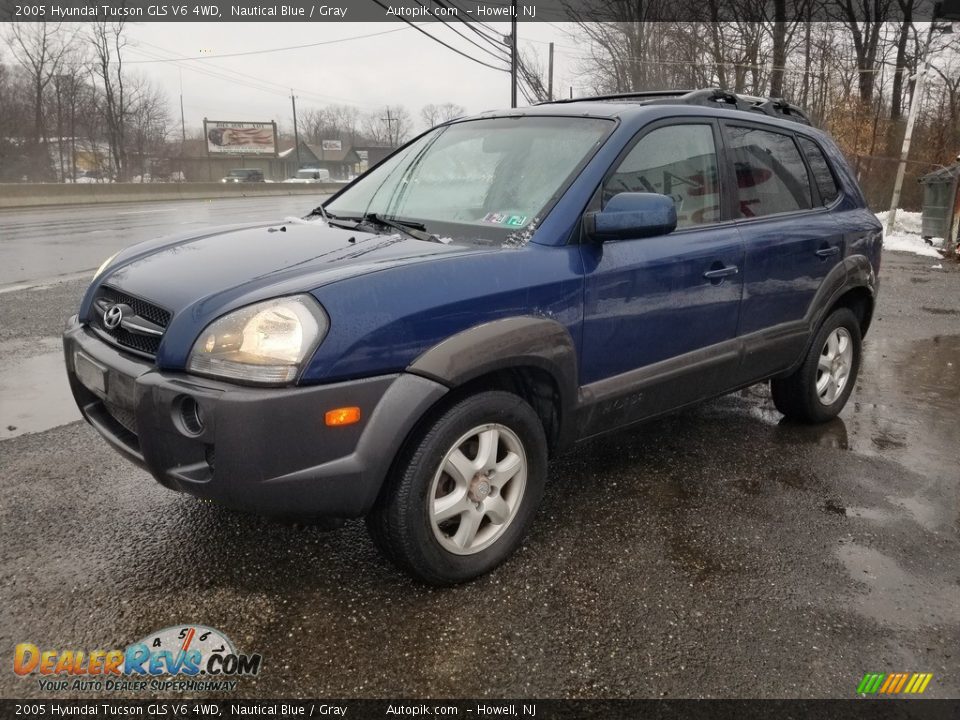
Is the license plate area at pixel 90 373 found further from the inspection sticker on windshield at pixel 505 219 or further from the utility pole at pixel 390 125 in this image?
the utility pole at pixel 390 125

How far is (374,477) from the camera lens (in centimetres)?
229

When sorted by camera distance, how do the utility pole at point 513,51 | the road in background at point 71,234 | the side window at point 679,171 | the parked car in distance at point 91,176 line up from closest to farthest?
the side window at point 679,171 < the road in background at point 71,234 < the utility pole at point 513,51 < the parked car in distance at point 91,176

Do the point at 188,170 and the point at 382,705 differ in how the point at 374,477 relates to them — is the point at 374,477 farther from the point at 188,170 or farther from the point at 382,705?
the point at 188,170

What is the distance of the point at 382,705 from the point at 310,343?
42.2 inches

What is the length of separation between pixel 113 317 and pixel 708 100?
297 centimetres

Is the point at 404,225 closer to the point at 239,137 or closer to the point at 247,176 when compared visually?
the point at 247,176

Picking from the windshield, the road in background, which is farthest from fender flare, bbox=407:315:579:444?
the road in background

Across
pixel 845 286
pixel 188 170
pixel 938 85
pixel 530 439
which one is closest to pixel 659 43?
pixel 938 85

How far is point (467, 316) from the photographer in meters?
2.48

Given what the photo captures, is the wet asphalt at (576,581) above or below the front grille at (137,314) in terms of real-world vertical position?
below

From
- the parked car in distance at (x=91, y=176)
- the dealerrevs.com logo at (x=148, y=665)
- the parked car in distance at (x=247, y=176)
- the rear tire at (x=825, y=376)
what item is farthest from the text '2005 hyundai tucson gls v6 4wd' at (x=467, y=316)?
the parked car in distance at (x=247, y=176)

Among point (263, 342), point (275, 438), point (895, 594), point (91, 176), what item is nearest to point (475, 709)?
point (275, 438)

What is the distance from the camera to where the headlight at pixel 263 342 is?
7.16 ft

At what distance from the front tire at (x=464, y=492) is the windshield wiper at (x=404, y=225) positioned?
0.77 m
